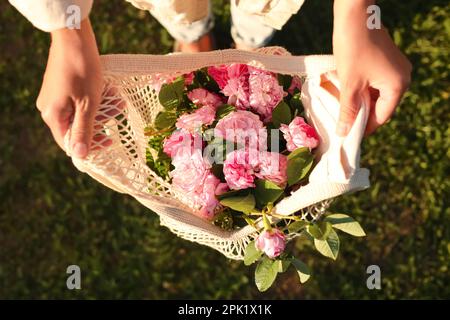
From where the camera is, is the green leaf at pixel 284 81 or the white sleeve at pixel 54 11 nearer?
the white sleeve at pixel 54 11

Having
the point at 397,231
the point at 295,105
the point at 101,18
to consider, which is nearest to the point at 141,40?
the point at 101,18

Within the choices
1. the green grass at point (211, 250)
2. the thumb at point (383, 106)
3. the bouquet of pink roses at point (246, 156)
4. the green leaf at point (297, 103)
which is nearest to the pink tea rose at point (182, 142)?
the bouquet of pink roses at point (246, 156)

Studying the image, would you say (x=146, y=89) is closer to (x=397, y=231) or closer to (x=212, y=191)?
(x=212, y=191)

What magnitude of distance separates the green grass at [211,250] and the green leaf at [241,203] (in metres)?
0.74

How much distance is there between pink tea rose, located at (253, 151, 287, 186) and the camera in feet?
3.22

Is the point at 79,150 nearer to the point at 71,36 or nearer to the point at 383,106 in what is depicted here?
the point at 71,36

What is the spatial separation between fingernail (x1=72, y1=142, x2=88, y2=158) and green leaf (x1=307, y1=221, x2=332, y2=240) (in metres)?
0.42

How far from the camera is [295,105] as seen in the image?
1.08 m

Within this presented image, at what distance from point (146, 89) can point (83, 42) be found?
23cm

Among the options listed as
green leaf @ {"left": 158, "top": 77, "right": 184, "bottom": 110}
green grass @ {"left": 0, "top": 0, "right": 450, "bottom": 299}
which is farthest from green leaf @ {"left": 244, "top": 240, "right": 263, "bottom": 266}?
green grass @ {"left": 0, "top": 0, "right": 450, "bottom": 299}

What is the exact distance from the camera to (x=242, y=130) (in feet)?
3.24

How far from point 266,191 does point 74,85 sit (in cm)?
39

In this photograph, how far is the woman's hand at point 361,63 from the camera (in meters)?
0.90

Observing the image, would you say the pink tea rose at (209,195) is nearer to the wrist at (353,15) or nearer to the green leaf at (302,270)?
the green leaf at (302,270)
